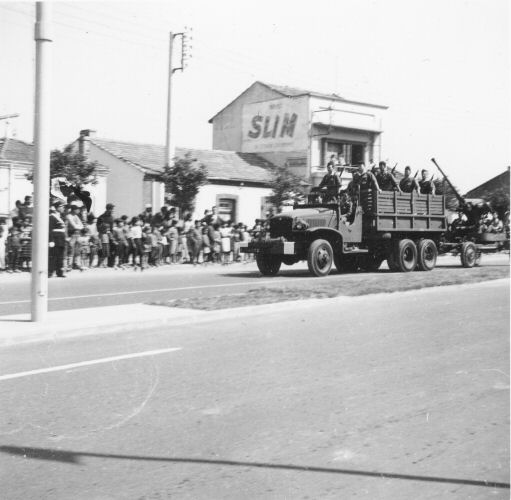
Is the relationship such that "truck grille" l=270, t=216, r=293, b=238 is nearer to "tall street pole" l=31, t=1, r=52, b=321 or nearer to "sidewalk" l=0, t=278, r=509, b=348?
"sidewalk" l=0, t=278, r=509, b=348

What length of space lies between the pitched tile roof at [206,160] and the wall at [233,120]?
12.6 feet

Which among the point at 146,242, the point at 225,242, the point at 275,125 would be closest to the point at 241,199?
the point at 275,125

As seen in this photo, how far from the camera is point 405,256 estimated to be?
66.4ft

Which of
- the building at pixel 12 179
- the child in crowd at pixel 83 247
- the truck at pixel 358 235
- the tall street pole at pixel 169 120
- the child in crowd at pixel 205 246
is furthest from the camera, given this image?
the building at pixel 12 179

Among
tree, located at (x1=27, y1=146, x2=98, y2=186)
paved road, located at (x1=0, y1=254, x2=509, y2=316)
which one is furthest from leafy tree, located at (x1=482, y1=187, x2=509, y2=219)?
tree, located at (x1=27, y1=146, x2=98, y2=186)

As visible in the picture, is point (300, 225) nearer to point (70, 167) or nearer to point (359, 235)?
point (359, 235)

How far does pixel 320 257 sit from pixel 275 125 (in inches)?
1002

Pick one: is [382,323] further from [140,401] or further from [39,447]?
[39,447]

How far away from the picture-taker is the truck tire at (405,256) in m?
19.9

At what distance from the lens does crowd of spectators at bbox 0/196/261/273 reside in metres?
18.2

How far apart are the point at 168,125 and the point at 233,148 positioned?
57.6ft

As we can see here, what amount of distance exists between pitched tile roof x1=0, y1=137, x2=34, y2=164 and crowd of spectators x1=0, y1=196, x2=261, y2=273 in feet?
28.2

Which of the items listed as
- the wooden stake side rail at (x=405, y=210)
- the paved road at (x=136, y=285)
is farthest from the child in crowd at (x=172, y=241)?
the wooden stake side rail at (x=405, y=210)

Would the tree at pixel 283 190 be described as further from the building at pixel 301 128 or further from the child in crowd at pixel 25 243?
the child in crowd at pixel 25 243
